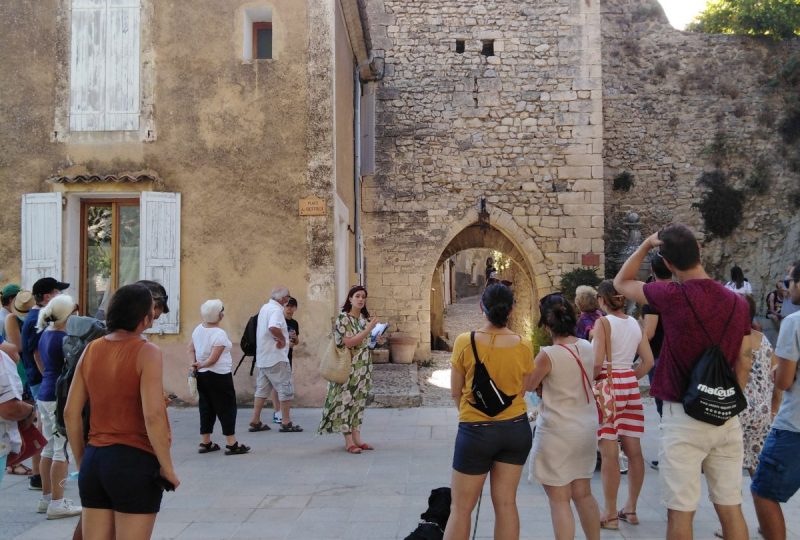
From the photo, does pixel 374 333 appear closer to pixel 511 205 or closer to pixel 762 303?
pixel 511 205

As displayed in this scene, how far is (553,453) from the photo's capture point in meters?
3.34

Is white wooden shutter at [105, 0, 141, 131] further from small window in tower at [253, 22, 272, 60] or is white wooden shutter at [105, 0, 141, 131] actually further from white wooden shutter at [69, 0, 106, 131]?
small window in tower at [253, 22, 272, 60]

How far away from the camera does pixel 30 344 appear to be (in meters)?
5.00

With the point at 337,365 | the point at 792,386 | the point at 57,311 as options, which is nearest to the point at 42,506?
the point at 57,311

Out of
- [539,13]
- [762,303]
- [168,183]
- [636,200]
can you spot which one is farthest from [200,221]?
[762,303]

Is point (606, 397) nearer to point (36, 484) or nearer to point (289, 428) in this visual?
point (289, 428)

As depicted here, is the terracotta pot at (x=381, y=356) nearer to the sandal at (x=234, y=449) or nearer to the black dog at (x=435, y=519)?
the sandal at (x=234, y=449)

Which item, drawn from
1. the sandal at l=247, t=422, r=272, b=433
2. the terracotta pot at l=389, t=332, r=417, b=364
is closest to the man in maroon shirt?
the sandal at l=247, t=422, r=272, b=433

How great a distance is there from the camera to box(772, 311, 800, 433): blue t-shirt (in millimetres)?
3234

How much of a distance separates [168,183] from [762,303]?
13799mm

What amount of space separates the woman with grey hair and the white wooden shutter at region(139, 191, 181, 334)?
7.40 ft

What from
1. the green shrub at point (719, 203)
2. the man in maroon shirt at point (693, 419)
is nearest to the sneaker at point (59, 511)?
the man in maroon shirt at point (693, 419)

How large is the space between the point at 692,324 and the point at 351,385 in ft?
12.5

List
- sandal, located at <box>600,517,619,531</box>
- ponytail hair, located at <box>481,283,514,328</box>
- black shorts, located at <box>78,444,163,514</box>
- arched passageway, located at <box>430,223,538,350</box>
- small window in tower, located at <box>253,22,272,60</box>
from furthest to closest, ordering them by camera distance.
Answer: arched passageway, located at <box>430,223,538,350</box>, small window in tower, located at <box>253,22,272,60</box>, sandal, located at <box>600,517,619,531</box>, ponytail hair, located at <box>481,283,514,328</box>, black shorts, located at <box>78,444,163,514</box>
